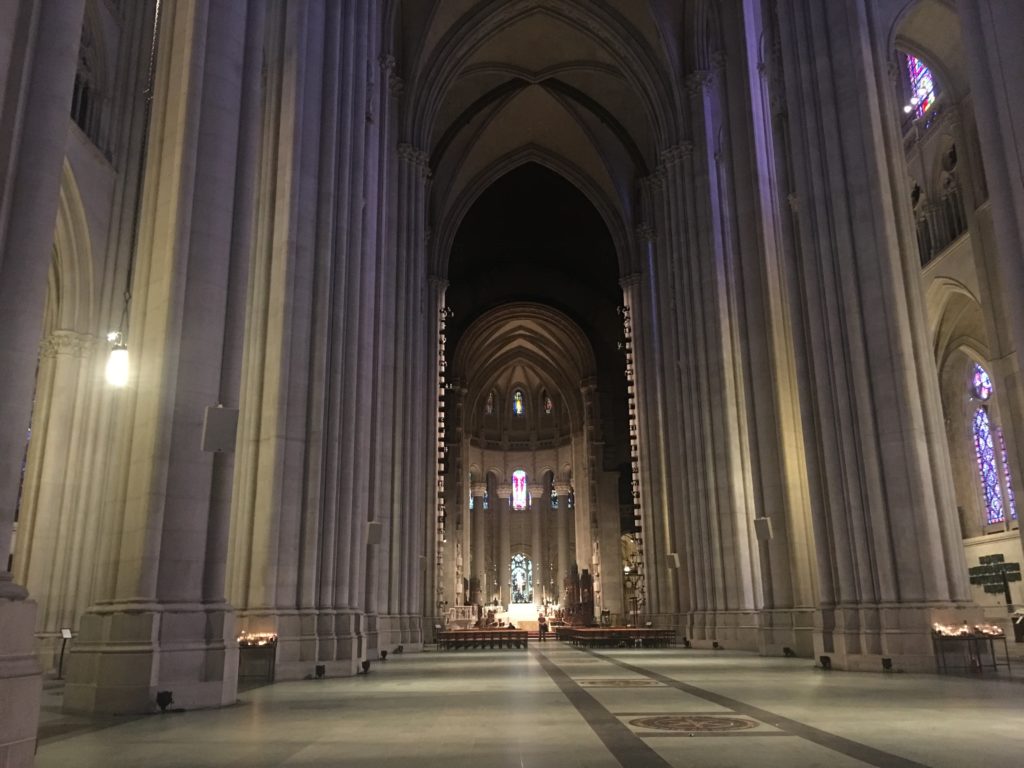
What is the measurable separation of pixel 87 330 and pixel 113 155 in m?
4.11

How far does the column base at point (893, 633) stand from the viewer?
44.7 feet

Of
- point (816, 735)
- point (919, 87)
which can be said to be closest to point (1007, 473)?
point (919, 87)

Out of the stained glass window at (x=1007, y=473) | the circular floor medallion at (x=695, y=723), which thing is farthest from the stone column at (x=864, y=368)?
the stained glass window at (x=1007, y=473)

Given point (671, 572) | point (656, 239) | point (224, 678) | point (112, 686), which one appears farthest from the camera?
point (656, 239)

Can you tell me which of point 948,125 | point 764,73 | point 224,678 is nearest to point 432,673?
point 224,678

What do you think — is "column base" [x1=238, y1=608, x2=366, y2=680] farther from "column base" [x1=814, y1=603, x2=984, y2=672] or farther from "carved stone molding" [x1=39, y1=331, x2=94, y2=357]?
"column base" [x1=814, y1=603, x2=984, y2=672]

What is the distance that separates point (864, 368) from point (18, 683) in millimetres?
13943

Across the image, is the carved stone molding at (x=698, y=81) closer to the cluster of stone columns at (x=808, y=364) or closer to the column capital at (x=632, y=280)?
the cluster of stone columns at (x=808, y=364)

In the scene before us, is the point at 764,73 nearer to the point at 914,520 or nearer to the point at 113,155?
the point at 914,520

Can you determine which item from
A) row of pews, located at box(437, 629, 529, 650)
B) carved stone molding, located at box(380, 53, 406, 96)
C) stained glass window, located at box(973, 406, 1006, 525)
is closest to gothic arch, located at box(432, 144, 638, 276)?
carved stone molding, located at box(380, 53, 406, 96)

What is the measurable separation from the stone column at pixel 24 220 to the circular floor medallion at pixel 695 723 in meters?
4.89

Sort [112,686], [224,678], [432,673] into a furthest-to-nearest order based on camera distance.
A: [432,673] → [224,678] → [112,686]

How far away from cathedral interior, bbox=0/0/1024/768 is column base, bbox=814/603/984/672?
0.18ft

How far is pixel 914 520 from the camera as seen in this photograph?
46.9 ft
